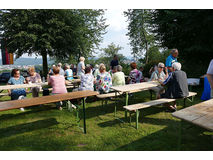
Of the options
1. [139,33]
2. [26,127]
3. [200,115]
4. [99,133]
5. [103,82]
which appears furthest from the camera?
[139,33]

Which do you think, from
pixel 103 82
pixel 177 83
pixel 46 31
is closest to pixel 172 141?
pixel 177 83

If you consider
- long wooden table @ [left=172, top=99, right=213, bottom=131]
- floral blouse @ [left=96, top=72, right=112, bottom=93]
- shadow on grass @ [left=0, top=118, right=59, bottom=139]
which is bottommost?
shadow on grass @ [left=0, top=118, right=59, bottom=139]

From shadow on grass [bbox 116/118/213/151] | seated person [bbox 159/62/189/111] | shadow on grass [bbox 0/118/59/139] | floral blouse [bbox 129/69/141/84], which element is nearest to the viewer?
shadow on grass [bbox 116/118/213/151]

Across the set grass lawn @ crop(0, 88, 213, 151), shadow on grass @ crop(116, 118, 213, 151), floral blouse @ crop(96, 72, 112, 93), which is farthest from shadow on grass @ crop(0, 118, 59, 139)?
shadow on grass @ crop(116, 118, 213, 151)

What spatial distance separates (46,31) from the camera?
46.9 feet

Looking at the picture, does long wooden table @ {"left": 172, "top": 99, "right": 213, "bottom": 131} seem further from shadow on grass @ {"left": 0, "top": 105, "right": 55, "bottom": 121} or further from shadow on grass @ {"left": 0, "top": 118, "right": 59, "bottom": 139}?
shadow on grass @ {"left": 0, "top": 105, "right": 55, "bottom": 121}

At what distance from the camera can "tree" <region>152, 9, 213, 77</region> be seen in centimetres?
664

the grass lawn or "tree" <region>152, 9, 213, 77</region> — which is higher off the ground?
"tree" <region>152, 9, 213, 77</region>

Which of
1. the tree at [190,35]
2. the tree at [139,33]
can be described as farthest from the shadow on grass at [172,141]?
the tree at [139,33]

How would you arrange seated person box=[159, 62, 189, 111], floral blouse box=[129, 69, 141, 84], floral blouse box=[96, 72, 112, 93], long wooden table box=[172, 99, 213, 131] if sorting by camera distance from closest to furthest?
1. long wooden table box=[172, 99, 213, 131]
2. seated person box=[159, 62, 189, 111]
3. floral blouse box=[96, 72, 112, 93]
4. floral blouse box=[129, 69, 141, 84]

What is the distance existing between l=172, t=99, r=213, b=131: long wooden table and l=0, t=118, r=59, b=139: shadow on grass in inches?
121

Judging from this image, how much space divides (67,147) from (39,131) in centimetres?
111

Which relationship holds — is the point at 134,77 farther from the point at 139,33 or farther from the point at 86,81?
the point at 139,33

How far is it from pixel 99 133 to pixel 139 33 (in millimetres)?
29534
